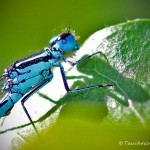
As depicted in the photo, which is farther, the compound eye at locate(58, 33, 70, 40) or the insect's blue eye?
the compound eye at locate(58, 33, 70, 40)

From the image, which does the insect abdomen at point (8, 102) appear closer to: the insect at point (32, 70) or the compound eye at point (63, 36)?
the insect at point (32, 70)

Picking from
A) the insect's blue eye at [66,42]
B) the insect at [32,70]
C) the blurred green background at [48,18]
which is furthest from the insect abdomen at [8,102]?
the insect's blue eye at [66,42]

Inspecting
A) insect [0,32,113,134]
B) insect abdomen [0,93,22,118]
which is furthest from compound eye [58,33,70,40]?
insect abdomen [0,93,22,118]

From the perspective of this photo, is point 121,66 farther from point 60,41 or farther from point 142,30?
point 60,41

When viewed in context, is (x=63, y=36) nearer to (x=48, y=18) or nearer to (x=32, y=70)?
(x=48, y=18)

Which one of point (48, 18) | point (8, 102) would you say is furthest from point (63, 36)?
point (8, 102)

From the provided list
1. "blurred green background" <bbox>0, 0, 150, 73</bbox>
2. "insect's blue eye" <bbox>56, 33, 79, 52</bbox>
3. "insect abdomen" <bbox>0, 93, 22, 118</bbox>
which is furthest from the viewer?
"insect's blue eye" <bbox>56, 33, 79, 52</bbox>

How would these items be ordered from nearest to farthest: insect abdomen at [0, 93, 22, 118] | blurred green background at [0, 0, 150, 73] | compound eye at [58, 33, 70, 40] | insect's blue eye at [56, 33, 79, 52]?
1. blurred green background at [0, 0, 150, 73]
2. insect abdomen at [0, 93, 22, 118]
3. insect's blue eye at [56, 33, 79, 52]
4. compound eye at [58, 33, 70, 40]

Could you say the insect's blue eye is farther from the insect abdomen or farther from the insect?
the insect abdomen
